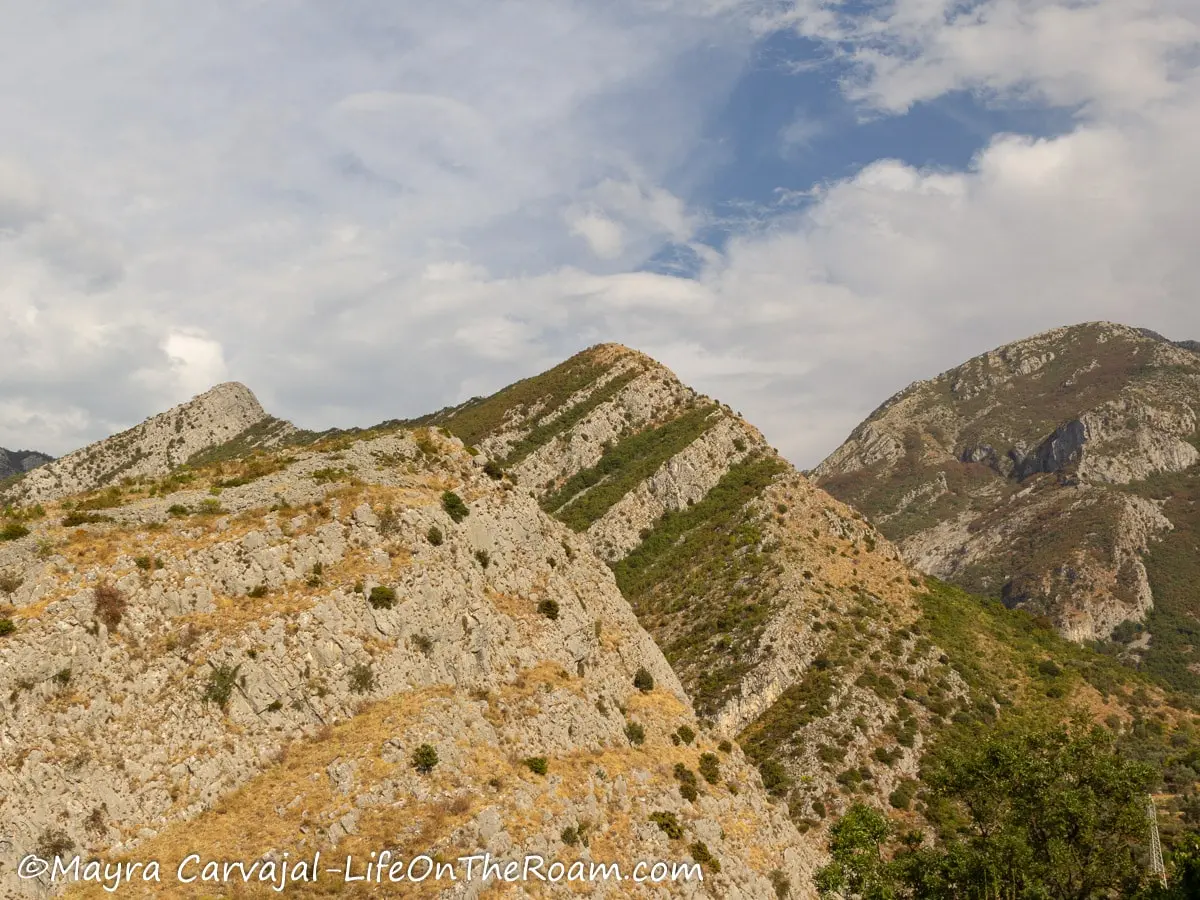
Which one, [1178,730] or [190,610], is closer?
[190,610]

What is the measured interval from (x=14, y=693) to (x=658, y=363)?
131 metres

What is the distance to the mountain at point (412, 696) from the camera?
37.5 meters

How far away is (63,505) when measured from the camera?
48.7 metres

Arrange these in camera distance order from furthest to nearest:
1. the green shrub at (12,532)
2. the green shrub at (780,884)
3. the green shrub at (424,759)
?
1. the green shrub at (780,884)
2. the green shrub at (12,532)
3. the green shrub at (424,759)

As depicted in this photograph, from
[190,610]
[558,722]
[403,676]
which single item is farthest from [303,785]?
[558,722]

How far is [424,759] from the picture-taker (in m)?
41.3

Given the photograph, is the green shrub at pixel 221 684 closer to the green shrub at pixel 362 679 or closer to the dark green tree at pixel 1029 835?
the green shrub at pixel 362 679

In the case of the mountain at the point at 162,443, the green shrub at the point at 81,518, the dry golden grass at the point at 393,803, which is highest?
the mountain at the point at 162,443

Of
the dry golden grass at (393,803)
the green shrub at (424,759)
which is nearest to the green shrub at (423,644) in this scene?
the dry golden grass at (393,803)

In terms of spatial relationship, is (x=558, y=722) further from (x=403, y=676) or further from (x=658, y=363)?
(x=658, y=363)

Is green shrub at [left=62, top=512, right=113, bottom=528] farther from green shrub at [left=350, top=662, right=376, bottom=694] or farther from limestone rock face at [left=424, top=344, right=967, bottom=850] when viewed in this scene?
limestone rock face at [left=424, top=344, right=967, bottom=850]

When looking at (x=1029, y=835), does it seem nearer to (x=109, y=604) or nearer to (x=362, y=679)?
(x=362, y=679)

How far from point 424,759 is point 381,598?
1065cm

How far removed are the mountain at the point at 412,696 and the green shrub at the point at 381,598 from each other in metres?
0.14
